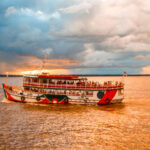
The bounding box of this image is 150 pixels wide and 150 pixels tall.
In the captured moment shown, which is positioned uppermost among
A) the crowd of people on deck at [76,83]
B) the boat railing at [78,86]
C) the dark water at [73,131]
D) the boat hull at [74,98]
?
the crowd of people on deck at [76,83]

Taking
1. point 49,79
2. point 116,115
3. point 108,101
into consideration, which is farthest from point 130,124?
point 49,79

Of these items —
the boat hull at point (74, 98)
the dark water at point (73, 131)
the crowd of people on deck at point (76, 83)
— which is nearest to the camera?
the dark water at point (73, 131)

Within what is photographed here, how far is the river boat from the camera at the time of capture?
30406 mm

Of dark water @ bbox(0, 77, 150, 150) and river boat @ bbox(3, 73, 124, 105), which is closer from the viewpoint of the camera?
dark water @ bbox(0, 77, 150, 150)

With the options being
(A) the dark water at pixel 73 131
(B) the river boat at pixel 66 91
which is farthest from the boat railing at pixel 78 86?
(A) the dark water at pixel 73 131

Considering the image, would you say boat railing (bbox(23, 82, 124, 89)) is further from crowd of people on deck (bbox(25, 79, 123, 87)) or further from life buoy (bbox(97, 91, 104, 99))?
life buoy (bbox(97, 91, 104, 99))

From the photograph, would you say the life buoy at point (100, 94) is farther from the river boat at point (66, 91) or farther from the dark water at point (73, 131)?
the dark water at point (73, 131)

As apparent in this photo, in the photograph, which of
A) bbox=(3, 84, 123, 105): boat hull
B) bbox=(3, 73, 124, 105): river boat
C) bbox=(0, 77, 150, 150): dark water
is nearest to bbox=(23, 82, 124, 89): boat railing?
bbox=(3, 73, 124, 105): river boat

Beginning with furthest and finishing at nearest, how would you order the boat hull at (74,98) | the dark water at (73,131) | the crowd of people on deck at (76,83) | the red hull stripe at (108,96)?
the crowd of people on deck at (76,83)
the red hull stripe at (108,96)
the boat hull at (74,98)
the dark water at (73,131)

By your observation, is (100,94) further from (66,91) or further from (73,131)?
(73,131)

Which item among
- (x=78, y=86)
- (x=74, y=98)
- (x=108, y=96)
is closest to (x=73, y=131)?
(x=74, y=98)

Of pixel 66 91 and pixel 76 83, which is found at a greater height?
pixel 76 83

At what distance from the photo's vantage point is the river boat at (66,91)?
1197 inches

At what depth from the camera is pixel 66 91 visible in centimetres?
3109
